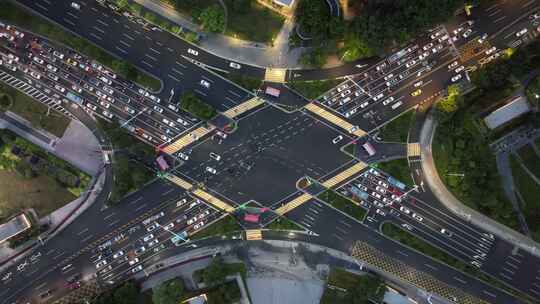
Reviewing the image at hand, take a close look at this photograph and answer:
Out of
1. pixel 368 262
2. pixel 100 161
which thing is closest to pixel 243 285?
pixel 368 262

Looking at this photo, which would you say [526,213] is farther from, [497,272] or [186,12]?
[186,12]

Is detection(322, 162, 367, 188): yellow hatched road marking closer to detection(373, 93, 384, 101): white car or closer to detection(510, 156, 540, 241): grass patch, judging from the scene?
detection(373, 93, 384, 101): white car

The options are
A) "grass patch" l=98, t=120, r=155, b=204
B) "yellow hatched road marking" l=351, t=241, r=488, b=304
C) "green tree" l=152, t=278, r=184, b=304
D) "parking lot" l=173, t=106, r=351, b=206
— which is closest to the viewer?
"green tree" l=152, t=278, r=184, b=304

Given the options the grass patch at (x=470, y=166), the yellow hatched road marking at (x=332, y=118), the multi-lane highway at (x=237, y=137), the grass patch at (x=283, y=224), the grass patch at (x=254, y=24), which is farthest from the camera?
the grass patch at (x=254, y=24)

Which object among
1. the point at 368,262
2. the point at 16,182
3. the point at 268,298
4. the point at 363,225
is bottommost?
the point at 268,298

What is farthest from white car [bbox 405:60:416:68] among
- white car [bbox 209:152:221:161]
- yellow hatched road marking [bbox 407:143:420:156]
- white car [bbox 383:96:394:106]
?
white car [bbox 209:152:221:161]

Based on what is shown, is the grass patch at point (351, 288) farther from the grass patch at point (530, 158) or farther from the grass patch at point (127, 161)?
the grass patch at point (127, 161)

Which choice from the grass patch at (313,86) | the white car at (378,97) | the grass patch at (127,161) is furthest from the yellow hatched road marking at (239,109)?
the white car at (378,97)
